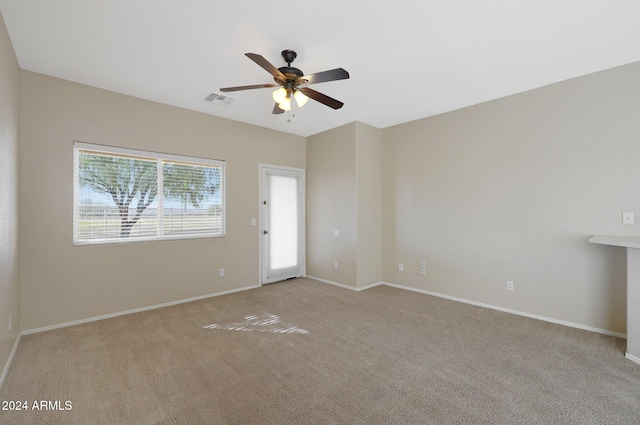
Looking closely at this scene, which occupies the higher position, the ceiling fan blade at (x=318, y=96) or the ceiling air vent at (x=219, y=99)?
the ceiling air vent at (x=219, y=99)

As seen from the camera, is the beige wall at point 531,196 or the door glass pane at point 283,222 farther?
the door glass pane at point 283,222

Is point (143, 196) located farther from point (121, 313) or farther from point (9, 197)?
point (121, 313)

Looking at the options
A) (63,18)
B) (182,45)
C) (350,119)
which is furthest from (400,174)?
(63,18)

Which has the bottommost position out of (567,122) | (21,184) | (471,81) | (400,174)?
(21,184)

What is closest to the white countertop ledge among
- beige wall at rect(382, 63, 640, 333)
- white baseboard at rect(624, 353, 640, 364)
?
beige wall at rect(382, 63, 640, 333)

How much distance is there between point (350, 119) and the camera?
4836mm

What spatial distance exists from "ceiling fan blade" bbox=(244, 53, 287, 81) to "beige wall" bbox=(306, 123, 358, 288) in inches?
98.6

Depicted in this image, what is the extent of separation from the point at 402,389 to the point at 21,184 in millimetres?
4305

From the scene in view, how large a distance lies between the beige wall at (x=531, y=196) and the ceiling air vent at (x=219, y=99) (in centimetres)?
291

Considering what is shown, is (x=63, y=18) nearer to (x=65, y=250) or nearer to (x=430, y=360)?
(x=65, y=250)

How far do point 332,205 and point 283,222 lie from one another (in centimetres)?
102

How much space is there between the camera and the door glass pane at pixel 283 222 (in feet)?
17.7

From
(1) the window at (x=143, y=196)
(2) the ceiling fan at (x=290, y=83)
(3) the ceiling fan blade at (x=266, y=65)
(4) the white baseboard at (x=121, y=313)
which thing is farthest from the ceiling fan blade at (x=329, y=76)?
(4) the white baseboard at (x=121, y=313)

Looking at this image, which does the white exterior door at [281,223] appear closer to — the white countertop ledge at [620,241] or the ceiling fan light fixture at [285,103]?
the ceiling fan light fixture at [285,103]
